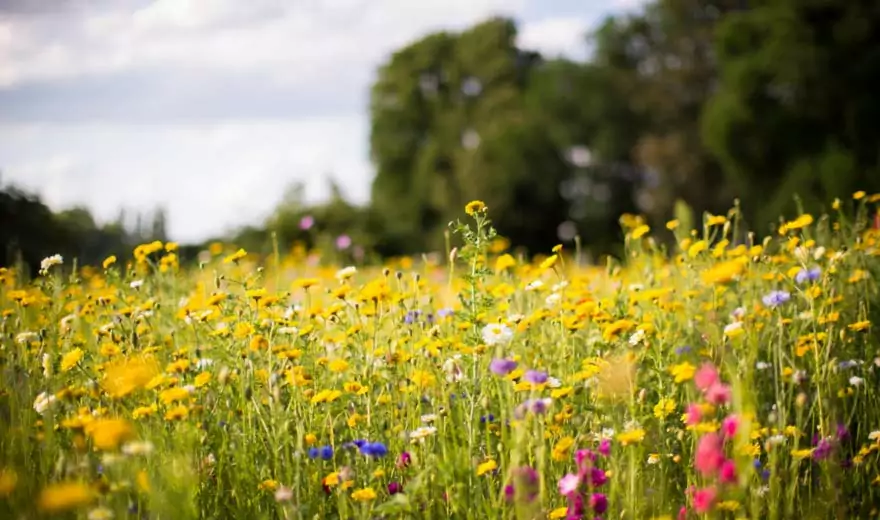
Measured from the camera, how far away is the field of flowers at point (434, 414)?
221cm

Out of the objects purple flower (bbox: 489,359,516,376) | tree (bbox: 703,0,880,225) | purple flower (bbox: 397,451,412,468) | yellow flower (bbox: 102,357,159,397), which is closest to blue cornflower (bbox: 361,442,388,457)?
purple flower (bbox: 397,451,412,468)

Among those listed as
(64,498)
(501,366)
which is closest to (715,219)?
(501,366)

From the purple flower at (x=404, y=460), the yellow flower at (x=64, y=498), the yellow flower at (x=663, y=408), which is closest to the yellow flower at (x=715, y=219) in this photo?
the yellow flower at (x=663, y=408)

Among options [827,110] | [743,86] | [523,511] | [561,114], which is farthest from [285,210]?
[523,511]

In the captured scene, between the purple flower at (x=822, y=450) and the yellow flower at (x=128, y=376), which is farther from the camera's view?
the purple flower at (x=822, y=450)

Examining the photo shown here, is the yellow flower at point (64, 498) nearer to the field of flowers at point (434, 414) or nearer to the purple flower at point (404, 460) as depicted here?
the field of flowers at point (434, 414)

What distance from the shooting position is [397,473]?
2.70 metres

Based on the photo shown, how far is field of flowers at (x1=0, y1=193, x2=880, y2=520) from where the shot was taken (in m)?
2.21

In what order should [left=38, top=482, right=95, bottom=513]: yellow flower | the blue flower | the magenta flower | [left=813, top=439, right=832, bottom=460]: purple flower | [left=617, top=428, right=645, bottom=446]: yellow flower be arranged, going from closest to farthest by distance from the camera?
[left=38, top=482, right=95, bottom=513]: yellow flower, the magenta flower, [left=617, top=428, right=645, bottom=446]: yellow flower, the blue flower, [left=813, top=439, right=832, bottom=460]: purple flower

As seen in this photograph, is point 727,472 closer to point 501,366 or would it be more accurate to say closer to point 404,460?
point 501,366

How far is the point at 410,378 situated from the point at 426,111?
28.1m

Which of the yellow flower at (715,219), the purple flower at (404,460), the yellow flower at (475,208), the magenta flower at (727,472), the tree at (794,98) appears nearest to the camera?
the magenta flower at (727,472)

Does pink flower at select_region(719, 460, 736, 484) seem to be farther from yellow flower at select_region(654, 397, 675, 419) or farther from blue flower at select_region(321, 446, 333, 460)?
blue flower at select_region(321, 446, 333, 460)

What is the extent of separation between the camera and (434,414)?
2.83 metres
